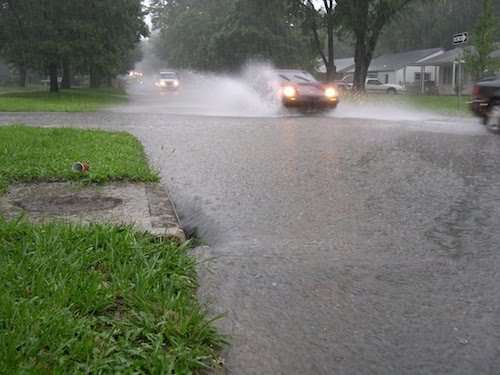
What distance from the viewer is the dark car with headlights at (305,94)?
→ 647 inches

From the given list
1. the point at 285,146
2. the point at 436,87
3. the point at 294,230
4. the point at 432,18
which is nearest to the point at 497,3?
the point at 432,18

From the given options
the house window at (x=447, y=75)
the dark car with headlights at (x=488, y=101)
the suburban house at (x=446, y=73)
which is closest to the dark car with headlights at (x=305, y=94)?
the dark car with headlights at (x=488, y=101)

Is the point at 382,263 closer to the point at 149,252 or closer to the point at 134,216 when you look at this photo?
the point at 149,252

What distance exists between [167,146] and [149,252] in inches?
240

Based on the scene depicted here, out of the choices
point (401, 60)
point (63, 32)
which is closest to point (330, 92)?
point (63, 32)

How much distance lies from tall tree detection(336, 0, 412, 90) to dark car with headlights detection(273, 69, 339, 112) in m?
13.4

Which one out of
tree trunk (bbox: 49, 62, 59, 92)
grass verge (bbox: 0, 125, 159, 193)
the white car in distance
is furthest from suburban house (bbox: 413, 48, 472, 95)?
grass verge (bbox: 0, 125, 159, 193)

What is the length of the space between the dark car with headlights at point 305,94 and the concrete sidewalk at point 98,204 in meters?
Result: 11.3

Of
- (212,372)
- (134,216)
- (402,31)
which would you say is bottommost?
(212,372)

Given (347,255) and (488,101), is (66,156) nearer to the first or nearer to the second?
(347,255)

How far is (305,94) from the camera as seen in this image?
53.8ft

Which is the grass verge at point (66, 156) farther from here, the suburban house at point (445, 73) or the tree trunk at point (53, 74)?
the suburban house at point (445, 73)

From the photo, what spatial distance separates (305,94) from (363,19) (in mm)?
15584

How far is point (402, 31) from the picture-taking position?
69.4 meters
